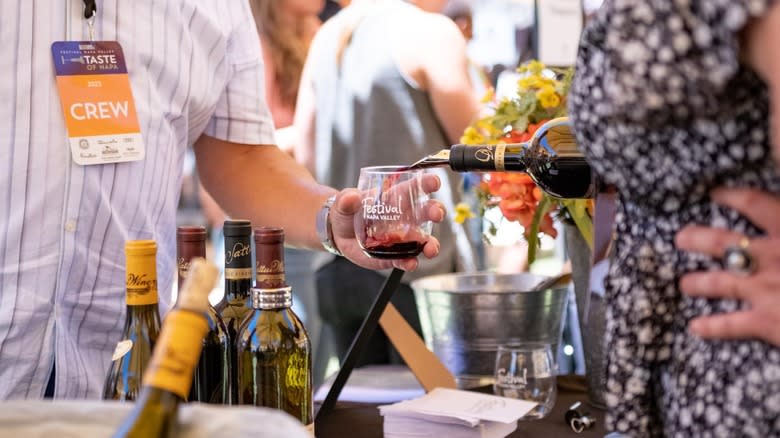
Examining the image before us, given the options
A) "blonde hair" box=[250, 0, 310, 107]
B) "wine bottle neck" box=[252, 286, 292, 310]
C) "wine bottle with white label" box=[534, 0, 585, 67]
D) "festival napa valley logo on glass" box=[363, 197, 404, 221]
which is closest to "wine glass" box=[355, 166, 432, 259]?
"festival napa valley logo on glass" box=[363, 197, 404, 221]

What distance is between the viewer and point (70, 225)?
52.3 inches

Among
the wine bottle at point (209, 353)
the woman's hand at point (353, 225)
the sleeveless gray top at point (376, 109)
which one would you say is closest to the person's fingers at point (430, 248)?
the woman's hand at point (353, 225)

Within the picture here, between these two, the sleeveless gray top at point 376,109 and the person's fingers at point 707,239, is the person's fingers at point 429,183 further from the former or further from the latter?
the sleeveless gray top at point 376,109

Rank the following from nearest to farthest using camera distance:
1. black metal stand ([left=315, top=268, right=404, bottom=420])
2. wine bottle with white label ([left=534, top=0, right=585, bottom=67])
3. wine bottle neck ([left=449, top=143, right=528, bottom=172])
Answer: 1. wine bottle neck ([left=449, top=143, right=528, bottom=172])
2. black metal stand ([left=315, top=268, right=404, bottom=420])
3. wine bottle with white label ([left=534, top=0, right=585, bottom=67])

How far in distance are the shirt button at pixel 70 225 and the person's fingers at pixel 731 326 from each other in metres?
0.93

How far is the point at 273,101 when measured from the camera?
3.43 m

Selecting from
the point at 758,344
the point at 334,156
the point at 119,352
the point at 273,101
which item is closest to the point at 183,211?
the point at 273,101

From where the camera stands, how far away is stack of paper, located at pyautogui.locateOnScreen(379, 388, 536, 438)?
125 cm

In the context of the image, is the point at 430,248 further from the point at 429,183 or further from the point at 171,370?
the point at 171,370

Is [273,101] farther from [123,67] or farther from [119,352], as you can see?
[119,352]

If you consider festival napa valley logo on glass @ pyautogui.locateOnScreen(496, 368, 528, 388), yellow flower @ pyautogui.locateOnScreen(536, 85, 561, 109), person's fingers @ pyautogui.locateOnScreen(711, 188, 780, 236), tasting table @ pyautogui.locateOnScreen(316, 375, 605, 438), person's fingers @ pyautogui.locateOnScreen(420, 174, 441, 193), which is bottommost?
tasting table @ pyautogui.locateOnScreen(316, 375, 605, 438)

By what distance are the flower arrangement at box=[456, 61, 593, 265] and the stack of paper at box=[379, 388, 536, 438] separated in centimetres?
34

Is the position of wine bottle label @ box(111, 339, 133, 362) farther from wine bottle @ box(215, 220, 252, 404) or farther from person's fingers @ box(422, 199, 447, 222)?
person's fingers @ box(422, 199, 447, 222)

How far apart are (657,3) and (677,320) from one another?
10.5 inches
